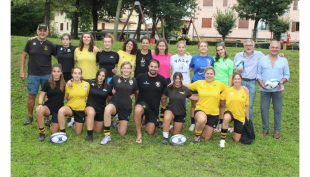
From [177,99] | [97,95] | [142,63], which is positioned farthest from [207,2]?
[97,95]

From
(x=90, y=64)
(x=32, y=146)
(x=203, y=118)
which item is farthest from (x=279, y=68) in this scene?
(x=32, y=146)

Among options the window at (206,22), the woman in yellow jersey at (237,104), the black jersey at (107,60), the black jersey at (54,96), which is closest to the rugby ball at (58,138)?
the black jersey at (54,96)

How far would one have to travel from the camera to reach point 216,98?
611 cm

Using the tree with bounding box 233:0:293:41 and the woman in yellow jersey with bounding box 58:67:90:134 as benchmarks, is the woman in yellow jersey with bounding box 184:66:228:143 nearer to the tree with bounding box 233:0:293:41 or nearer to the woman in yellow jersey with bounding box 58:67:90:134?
the woman in yellow jersey with bounding box 58:67:90:134

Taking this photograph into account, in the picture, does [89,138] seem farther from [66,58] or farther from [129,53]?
[129,53]

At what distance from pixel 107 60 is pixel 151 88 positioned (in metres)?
1.18

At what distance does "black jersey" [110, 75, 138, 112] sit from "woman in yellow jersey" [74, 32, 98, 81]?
656mm

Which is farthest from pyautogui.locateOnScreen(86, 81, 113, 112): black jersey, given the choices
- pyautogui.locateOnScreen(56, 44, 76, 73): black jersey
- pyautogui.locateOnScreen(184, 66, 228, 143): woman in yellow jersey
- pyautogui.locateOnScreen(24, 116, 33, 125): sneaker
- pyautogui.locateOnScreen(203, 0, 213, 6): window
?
pyautogui.locateOnScreen(203, 0, 213, 6): window

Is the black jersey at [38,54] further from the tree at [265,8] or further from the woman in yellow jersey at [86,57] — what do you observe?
the tree at [265,8]

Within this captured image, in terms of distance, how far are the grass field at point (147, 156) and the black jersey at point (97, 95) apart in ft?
2.22

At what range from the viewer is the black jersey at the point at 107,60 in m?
6.51

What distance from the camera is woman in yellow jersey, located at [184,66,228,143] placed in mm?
6039

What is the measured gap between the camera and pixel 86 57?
6477mm

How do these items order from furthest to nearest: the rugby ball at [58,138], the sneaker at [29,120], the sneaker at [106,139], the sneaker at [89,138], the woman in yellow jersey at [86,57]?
the sneaker at [29,120] < the woman in yellow jersey at [86,57] < the sneaker at [89,138] < the sneaker at [106,139] < the rugby ball at [58,138]
